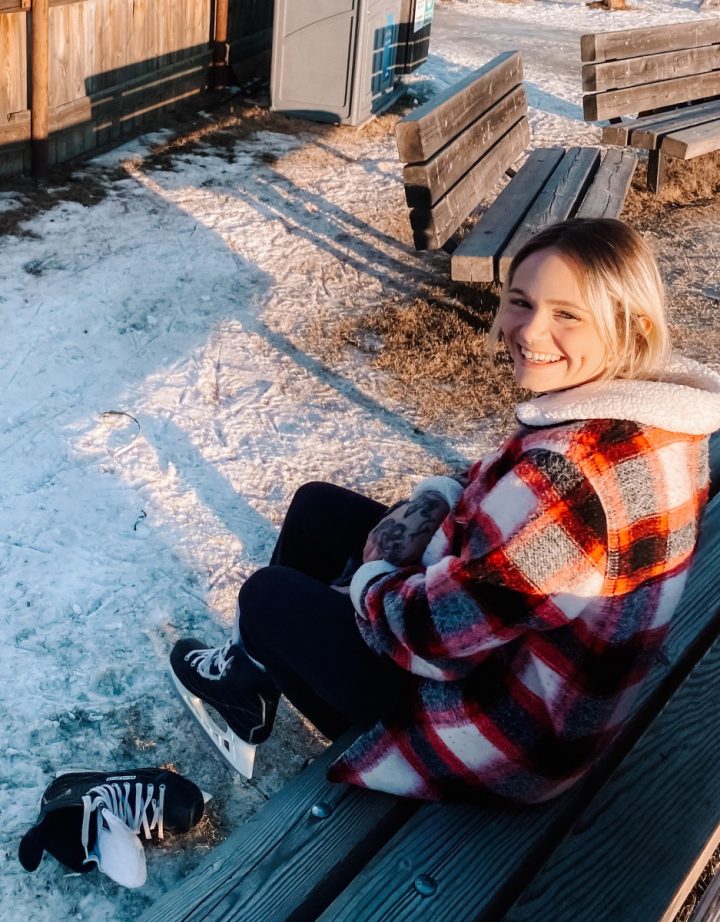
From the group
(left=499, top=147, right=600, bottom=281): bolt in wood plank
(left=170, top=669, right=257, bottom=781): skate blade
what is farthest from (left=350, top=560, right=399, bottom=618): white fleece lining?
(left=499, top=147, right=600, bottom=281): bolt in wood plank

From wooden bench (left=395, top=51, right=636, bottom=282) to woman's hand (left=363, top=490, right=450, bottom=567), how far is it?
2.69 meters

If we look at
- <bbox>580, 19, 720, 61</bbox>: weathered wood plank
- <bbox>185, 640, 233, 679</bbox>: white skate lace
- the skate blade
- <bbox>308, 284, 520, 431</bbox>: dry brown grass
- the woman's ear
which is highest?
<bbox>580, 19, 720, 61</bbox>: weathered wood plank

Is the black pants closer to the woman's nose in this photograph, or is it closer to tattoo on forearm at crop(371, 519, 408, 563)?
tattoo on forearm at crop(371, 519, 408, 563)

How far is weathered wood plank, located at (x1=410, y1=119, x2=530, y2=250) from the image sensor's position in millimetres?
5023

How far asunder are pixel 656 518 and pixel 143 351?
3.58 meters

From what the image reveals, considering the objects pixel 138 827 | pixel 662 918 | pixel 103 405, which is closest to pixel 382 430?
pixel 103 405

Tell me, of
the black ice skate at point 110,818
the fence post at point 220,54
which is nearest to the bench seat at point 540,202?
the black ice skate at point 110,818

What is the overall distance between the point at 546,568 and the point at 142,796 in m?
1.36

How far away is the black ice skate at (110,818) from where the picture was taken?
240 cm

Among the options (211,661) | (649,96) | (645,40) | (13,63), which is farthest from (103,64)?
(211,661)

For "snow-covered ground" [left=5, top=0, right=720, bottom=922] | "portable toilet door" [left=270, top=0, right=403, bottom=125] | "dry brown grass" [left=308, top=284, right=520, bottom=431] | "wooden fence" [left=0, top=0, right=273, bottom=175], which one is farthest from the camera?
"portable toilet door" [left=270, top=0, right=403, bottom=125]

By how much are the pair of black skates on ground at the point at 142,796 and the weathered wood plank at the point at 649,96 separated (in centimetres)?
602

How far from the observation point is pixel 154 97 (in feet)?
25.9

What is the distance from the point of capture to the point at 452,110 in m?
5.29
